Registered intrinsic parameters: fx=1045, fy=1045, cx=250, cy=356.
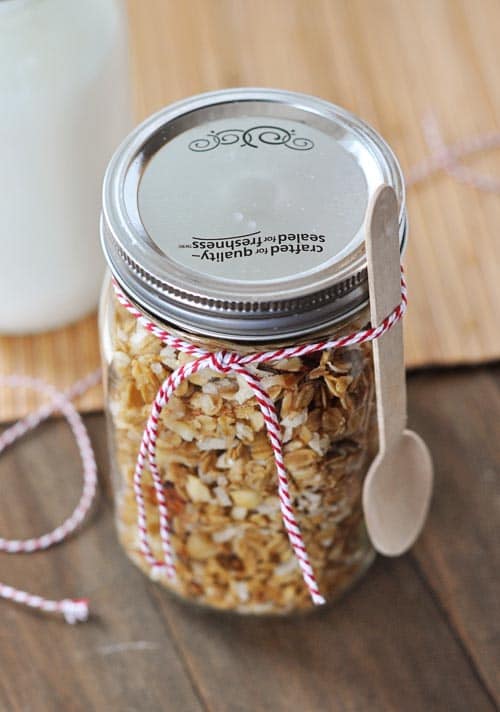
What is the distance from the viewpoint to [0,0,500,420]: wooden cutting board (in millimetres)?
888

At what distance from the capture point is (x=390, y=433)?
2.08ft

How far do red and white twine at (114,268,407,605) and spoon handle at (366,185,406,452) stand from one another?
1 centimetres

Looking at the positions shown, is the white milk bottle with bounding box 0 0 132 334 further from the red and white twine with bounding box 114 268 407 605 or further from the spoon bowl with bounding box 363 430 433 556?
the spoon bowl with bounding box 363 430 433 556

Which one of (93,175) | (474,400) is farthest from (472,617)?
(93,175)

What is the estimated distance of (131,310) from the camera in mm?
591

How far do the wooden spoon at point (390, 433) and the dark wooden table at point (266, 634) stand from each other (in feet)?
0.14

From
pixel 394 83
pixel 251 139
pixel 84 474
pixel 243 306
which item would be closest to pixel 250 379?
pixel 243 306

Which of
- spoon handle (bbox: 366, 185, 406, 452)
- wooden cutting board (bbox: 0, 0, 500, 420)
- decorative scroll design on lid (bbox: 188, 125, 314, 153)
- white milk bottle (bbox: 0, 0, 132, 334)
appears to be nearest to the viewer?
spoon handle (bbox: 366, 185, 406, 452)

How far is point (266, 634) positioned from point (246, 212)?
0.31 meters

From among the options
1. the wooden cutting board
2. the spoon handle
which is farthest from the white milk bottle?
Answer: the spoon handle

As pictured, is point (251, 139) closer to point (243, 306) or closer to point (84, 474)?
point (243, 306)

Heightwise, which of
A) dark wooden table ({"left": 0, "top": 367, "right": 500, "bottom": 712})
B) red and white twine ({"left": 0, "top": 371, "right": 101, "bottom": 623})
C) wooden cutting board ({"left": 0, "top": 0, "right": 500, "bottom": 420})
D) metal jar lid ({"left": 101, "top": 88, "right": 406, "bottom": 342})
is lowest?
dark wooden table ({"left": 0, "top": 367, "right": 500, "bottom": 712})

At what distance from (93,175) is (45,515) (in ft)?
0.87

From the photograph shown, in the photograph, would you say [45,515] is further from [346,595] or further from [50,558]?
[346,595]
